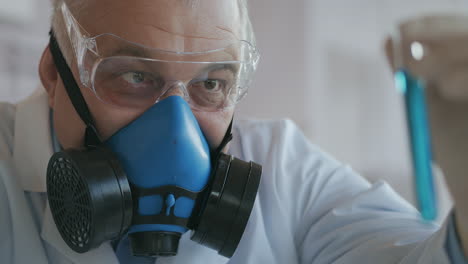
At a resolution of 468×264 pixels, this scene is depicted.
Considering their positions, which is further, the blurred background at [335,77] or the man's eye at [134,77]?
the blurred background at [335,77]

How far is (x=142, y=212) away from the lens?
103cm

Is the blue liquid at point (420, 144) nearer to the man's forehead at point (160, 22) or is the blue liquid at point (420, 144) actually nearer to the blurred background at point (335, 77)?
the man's forehead at point (160, 22)

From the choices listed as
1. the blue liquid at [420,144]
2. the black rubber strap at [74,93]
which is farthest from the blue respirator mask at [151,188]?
the blue liquid at [420,144]

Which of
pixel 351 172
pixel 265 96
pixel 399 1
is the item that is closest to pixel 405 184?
pixel 265 96

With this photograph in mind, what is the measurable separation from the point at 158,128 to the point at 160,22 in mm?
252

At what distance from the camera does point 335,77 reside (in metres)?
3.81

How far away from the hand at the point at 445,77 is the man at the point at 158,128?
288 millimetres

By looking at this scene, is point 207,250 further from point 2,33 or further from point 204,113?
point 2,33

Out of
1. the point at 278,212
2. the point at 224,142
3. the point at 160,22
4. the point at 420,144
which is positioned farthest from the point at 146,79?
the point at 420,144

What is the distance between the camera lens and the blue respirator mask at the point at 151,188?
1.00 meters

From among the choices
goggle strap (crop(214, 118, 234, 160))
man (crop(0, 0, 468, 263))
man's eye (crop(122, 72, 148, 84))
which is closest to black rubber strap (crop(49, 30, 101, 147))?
man (crop(0, 0, 468, 263))

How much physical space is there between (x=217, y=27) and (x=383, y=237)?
0.65 metres

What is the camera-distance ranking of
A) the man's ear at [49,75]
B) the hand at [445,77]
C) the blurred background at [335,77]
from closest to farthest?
the hand at [445,77], the man's ear at [49,75], the blurred background at [335,77]

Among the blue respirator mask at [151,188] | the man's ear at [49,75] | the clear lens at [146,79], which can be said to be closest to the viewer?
the blue respirator mask at [151,188]
